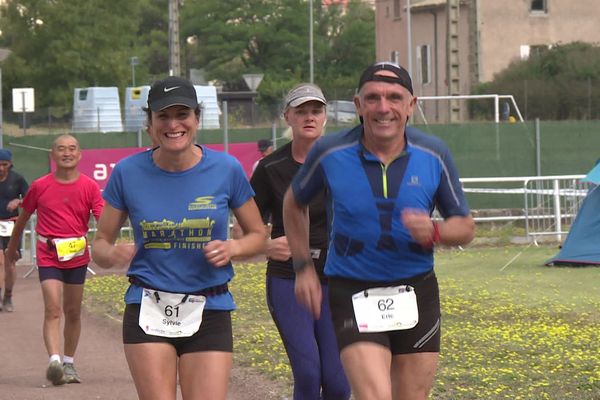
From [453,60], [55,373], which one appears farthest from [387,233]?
[453,60]

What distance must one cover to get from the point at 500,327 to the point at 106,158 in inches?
610

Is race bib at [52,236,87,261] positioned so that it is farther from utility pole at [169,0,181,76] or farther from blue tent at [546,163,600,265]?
utility pole at [169,0,181,76]

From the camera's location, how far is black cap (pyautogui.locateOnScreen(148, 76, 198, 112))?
6.20 m

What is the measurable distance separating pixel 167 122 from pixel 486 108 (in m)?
48.4

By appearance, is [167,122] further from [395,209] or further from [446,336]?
[446,336]

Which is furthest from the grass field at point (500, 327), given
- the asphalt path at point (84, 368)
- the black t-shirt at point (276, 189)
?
the black t-shirt at point (276, 189)

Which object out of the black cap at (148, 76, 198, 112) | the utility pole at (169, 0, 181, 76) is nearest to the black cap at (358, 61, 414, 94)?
the black cap at (148, 76, 198, 112)

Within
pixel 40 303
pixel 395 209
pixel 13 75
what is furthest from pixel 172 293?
pixel 13 75

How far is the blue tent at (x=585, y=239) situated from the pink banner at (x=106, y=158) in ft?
27.2

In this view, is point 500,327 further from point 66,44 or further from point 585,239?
point 66,44

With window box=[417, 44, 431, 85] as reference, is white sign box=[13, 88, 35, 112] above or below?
below

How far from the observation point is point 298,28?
97.1 metres

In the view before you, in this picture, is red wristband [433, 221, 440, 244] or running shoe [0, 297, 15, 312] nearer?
red wristband [433, 221, 440, 244]

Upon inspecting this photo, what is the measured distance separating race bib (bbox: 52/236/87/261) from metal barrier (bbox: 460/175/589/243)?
44.2 ft
